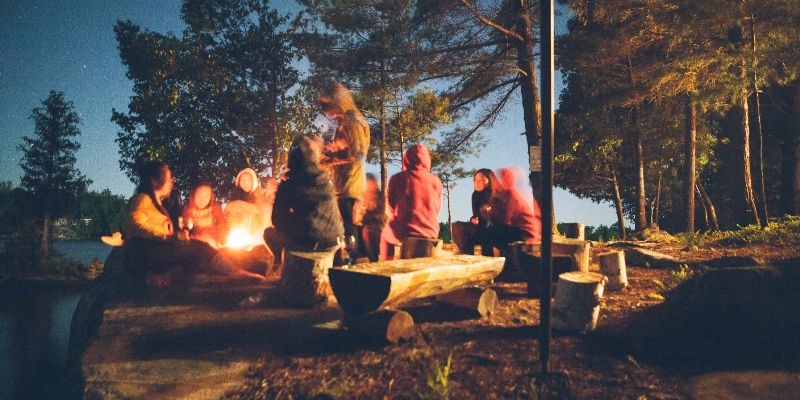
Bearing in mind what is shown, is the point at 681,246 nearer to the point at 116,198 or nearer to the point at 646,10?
the point at 646,10

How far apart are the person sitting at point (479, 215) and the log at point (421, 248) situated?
202 cm

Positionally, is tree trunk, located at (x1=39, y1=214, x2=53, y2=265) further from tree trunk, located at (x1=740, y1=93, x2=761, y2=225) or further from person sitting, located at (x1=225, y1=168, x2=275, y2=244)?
tree trunk, located at (x1=740, y1=93, x2=761, y2=225)

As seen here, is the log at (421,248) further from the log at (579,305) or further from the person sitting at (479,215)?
the person sitting at (479,215)

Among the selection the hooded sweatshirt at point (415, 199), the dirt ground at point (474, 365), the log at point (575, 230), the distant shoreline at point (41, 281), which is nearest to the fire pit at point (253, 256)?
the hooded sweatshirt at point (415, 199)

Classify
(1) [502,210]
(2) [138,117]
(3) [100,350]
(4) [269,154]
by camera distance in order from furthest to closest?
(4) [269,154] → (2) [138,117] → (1) [502,210] → (3) [100,350]

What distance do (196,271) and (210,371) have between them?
3015 millimetres

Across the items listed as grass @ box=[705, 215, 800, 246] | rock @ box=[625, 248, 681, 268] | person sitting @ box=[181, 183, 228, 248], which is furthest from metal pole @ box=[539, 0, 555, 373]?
grass @ box=[705, 215, 800, 246]

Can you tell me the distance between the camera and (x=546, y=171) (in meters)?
→ 3.17

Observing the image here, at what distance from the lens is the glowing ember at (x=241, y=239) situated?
676cm

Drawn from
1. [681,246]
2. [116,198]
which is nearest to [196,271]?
[681,246]

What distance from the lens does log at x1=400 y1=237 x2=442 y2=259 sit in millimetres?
5246

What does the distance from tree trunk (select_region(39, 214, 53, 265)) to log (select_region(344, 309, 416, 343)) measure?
85.6 feet

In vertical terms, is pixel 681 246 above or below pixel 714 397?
above

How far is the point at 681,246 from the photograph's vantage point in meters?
11.1
